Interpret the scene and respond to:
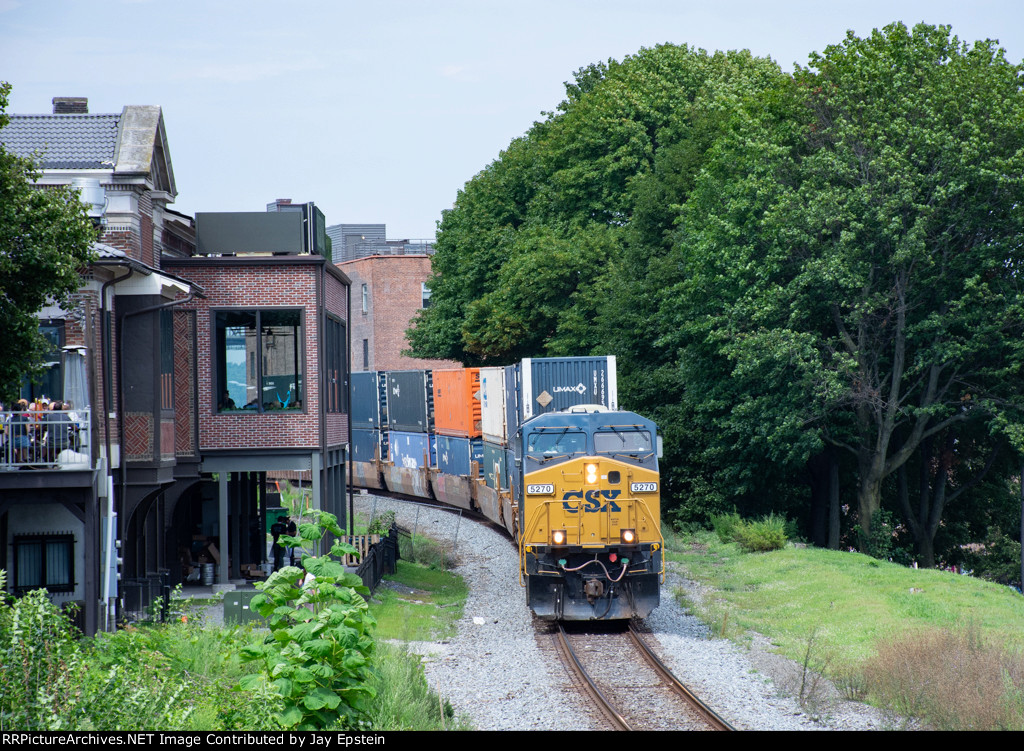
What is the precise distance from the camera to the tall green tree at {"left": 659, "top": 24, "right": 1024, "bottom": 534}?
84.8 ft

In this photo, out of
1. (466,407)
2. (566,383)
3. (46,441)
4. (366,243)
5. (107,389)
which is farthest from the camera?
(366,243)

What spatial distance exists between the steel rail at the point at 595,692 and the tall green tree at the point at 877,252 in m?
13.1

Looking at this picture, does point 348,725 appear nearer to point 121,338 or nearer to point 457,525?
point 121,338

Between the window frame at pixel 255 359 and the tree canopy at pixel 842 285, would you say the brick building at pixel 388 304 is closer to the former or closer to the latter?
the tree canopy at pixel 842 285

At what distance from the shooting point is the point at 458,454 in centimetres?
3319

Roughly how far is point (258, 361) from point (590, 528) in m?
8.60

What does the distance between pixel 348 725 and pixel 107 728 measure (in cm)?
183

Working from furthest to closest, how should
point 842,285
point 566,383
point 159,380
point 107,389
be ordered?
point 842,285
point 566,383
point 159,380
point 107,389

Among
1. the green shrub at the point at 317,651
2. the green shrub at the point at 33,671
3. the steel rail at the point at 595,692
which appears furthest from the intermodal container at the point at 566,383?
the green shrub at the point at 33,671

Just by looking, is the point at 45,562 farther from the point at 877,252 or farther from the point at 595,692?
the point at 877,252

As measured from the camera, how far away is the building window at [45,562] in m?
16.3

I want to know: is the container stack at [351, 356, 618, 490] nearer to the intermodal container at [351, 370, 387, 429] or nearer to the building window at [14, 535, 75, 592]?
the intermodal container at [351, 370, 387, 429]

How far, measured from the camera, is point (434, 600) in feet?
69.1

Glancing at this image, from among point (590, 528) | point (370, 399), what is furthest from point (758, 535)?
point (370, 399)
